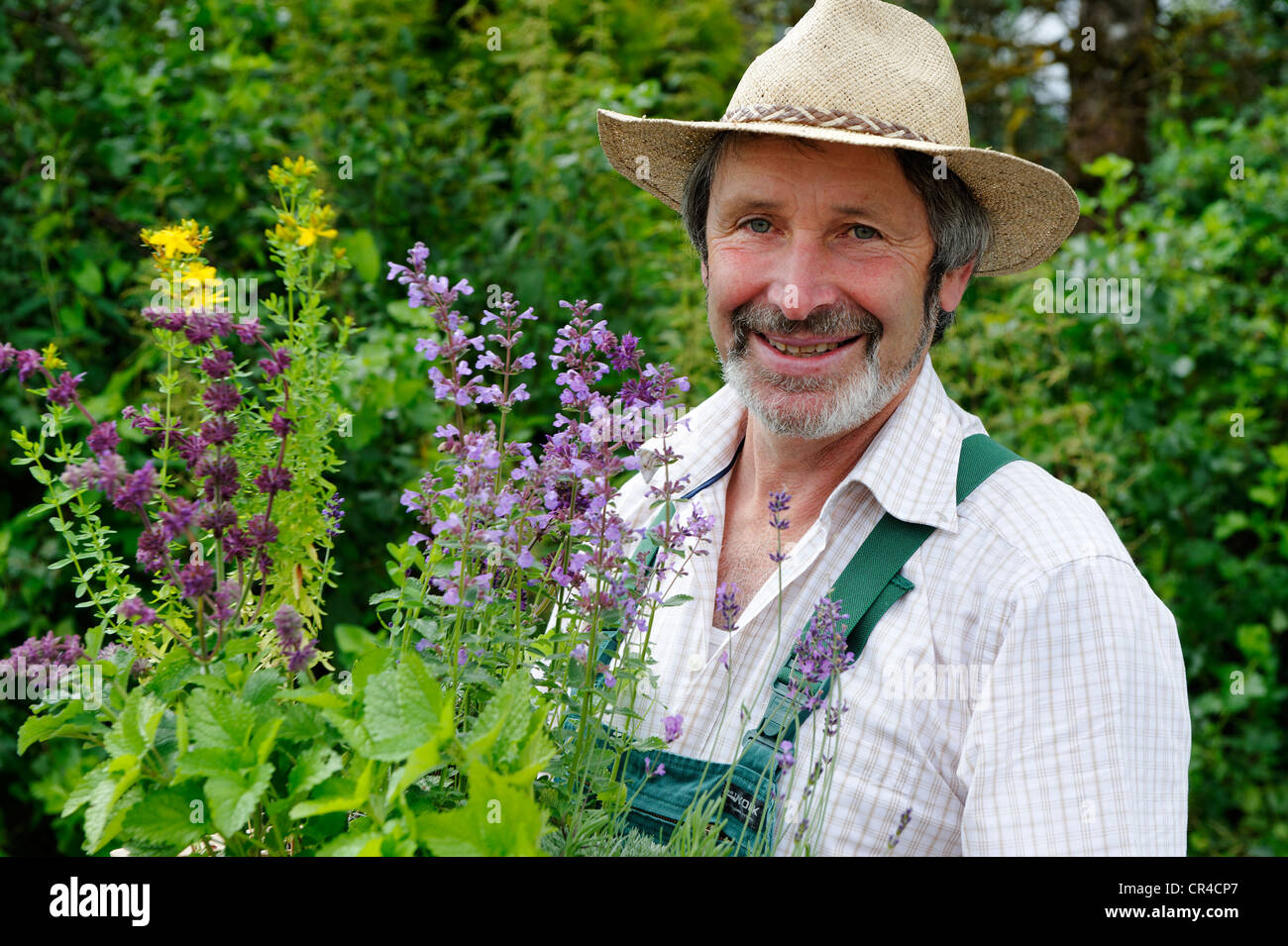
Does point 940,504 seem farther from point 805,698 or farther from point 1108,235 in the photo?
point 1108,235

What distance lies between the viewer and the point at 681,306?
12.4ft

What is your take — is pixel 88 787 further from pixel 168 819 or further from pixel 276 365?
pixel 276 365

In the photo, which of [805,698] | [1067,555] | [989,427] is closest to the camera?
[805,698]

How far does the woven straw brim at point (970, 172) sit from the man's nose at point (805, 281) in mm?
183

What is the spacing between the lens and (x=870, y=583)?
1.79m

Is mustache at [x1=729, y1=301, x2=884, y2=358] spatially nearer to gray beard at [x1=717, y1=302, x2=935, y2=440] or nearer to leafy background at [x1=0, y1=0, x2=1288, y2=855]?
gray beard at [x1=717, y1=302, x2=935, y2=440]

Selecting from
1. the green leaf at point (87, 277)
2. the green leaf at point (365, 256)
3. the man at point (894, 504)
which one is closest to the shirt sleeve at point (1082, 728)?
the man at point (894, 504)

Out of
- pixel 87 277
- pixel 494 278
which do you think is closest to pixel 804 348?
pixel 494 278

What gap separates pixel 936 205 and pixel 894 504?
1.89ft

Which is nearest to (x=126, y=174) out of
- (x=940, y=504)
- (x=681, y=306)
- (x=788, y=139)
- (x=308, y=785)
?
(x=681, y=306)

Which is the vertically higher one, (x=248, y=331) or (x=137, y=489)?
(x=248, y=331)

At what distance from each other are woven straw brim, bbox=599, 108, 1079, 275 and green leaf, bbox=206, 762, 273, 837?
4.31 feet

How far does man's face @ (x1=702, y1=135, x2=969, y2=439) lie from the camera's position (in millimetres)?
1975
